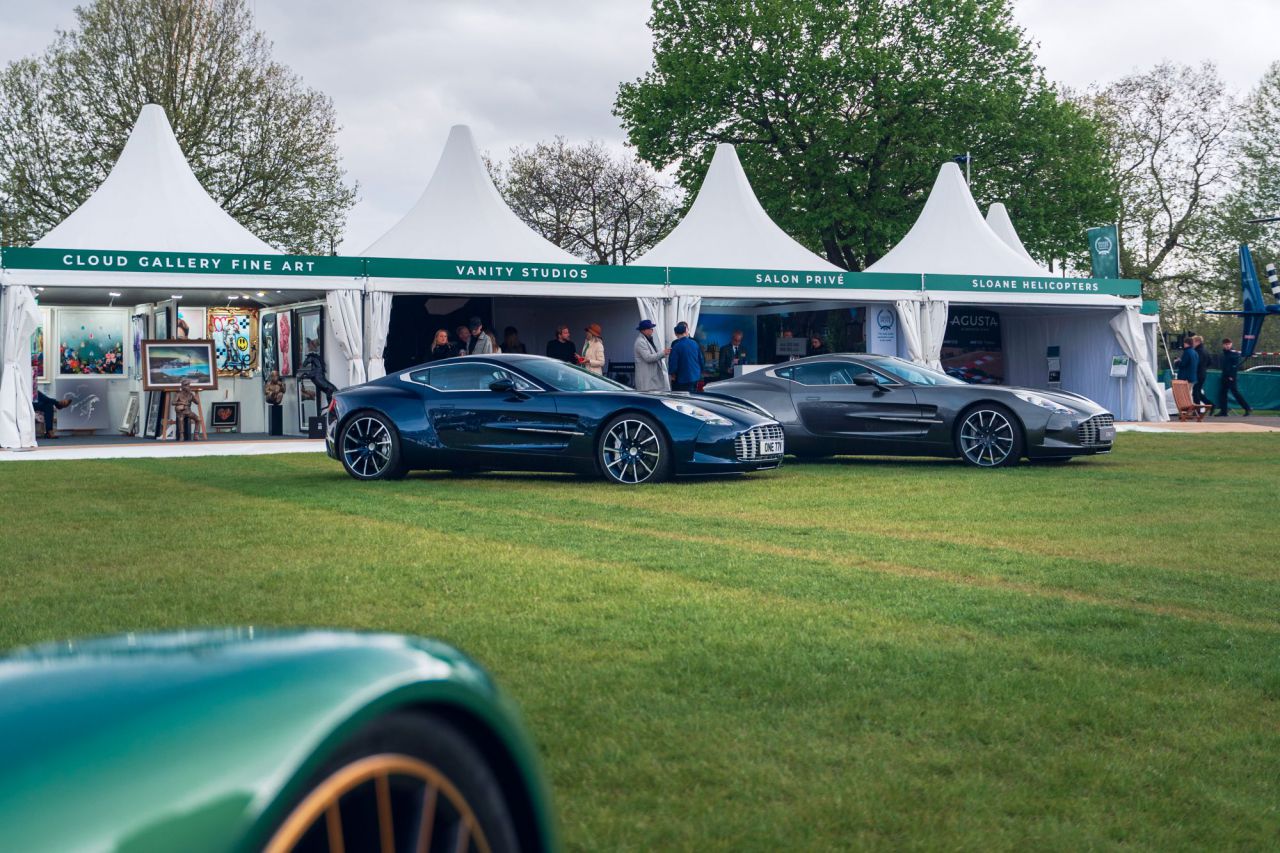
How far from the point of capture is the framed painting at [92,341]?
90.4 feet

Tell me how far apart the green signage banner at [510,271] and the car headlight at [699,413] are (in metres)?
11.1

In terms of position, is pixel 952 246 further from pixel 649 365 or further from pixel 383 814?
pixel 383 814

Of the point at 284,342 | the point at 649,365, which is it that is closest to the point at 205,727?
the point at 649,365

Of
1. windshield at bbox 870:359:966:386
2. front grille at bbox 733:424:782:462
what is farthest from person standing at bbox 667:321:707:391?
front grille at bbox 733:424:782:462

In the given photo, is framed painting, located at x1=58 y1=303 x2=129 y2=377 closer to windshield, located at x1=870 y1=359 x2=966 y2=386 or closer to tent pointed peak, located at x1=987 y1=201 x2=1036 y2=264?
windshield, located at x1=870 y1=359 x2=966 y2=386

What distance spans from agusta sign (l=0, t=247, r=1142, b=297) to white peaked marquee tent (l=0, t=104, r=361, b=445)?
0.08 feet

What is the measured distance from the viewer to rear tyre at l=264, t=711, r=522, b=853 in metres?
1.65

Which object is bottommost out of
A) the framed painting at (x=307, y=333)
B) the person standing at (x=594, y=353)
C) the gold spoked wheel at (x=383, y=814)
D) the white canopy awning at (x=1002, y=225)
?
the gold spoked wheel at (x=383, y=814)

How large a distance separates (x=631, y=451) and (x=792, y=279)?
1353cm

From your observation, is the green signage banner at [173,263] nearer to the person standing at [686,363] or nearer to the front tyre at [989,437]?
the person standing at [686,363]

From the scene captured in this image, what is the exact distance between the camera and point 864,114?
4125 cm

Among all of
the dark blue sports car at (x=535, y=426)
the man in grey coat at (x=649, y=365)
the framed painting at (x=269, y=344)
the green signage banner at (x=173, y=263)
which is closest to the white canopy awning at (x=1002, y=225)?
the man in grey coat at (x=649, y=365)

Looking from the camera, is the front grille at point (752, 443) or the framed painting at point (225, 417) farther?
the framed painting at point (225, 417)

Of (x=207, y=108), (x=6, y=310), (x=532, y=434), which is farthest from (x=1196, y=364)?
(x=207, y=108)
